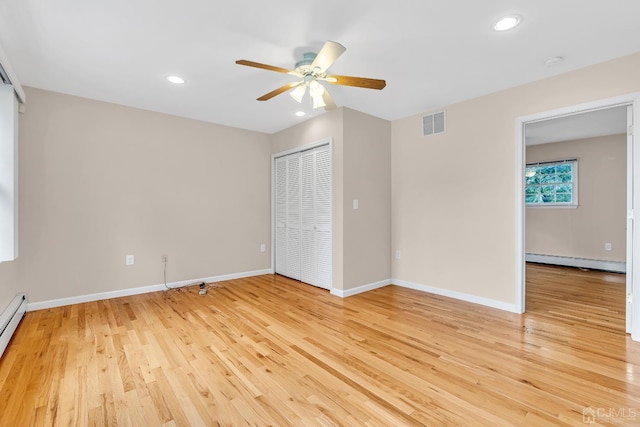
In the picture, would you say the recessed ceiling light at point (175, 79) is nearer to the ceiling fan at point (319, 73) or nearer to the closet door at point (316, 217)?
the ceiling fan at point (319, 73)

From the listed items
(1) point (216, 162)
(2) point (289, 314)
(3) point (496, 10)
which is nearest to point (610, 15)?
(3) point (496, 10)

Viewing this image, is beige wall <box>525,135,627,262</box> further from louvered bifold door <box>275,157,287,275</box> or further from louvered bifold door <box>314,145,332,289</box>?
louvered bifold door <box>275,157,287,275</box>

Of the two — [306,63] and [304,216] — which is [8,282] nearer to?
[304,216]

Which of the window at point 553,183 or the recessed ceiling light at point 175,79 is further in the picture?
the window at point 553,183

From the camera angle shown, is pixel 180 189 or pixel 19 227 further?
pixel 180 189

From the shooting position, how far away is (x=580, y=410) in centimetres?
161

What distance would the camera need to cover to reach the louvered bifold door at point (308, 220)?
13.9 feet

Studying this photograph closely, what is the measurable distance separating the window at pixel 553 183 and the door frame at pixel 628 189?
3515 mm

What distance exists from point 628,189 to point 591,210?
3.55m

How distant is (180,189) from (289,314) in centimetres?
235

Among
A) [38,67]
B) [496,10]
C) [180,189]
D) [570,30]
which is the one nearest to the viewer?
[496,10]

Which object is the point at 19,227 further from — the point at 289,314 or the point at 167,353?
the point at 289,314

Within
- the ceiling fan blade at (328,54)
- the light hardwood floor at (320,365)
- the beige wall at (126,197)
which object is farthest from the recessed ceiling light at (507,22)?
the beige wall at (126,197)

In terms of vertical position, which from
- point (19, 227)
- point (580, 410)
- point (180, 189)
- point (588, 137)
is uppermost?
point (588, 137)
